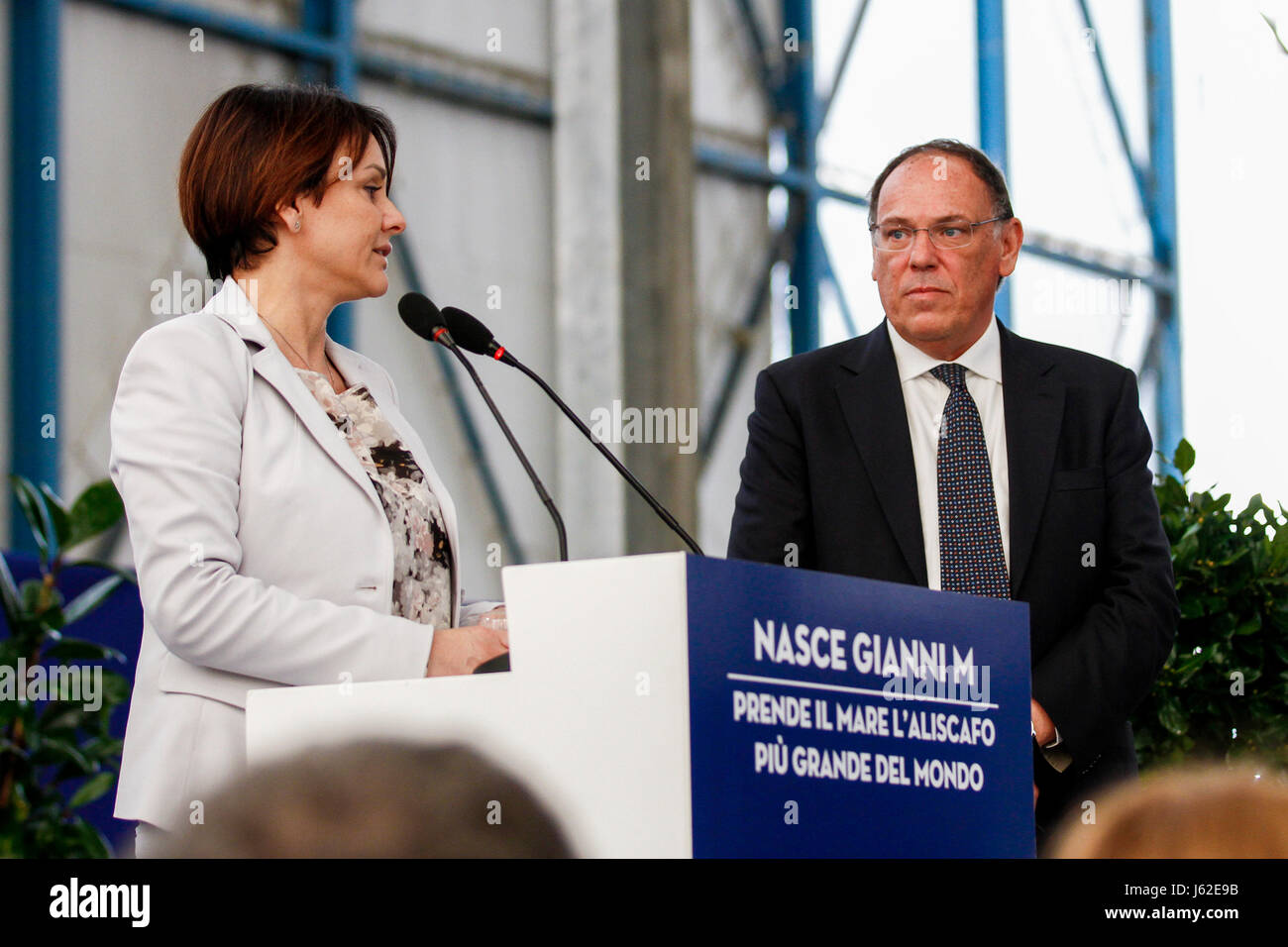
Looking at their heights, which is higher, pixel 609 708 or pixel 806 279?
pixel 806 279

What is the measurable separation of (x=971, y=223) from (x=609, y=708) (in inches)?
55.7

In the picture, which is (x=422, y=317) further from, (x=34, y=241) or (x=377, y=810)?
(x=34, y=241)

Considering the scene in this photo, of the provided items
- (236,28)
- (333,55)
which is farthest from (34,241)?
(333,55)

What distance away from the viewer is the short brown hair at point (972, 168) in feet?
8.63

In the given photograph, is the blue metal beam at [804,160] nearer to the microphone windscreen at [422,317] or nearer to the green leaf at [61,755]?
the microphone windscreen at [422,317]

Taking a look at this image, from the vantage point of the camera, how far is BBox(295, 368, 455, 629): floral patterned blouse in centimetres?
204

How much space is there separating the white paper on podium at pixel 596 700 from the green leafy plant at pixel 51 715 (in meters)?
0.66

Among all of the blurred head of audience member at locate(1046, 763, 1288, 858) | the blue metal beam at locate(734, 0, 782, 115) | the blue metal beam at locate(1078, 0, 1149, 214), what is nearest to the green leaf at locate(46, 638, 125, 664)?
the blurred head of audience member at locate(1046, 763, 1288, 858)

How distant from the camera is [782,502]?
94.6 inches

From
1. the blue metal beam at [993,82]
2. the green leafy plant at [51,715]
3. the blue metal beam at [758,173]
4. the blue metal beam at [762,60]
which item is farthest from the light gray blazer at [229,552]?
the blue metal beam at [993,82]

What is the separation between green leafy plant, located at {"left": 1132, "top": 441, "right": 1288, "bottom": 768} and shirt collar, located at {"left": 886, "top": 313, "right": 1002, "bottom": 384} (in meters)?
0.89

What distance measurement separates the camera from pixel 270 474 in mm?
1940

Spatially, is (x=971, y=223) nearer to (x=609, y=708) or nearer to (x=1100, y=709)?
(x=1100, y=709)
